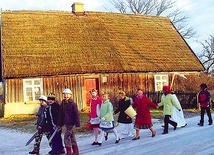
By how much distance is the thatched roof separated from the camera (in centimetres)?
2069

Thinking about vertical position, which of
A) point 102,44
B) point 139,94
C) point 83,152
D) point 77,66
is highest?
point 102,44

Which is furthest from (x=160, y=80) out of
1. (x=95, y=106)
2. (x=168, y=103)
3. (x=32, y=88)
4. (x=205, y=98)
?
(x=95, y=106)

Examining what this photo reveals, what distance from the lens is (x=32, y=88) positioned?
67.4 feet

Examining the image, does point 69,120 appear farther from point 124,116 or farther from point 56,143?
point 124,116

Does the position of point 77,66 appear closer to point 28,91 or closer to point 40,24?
point 28,91

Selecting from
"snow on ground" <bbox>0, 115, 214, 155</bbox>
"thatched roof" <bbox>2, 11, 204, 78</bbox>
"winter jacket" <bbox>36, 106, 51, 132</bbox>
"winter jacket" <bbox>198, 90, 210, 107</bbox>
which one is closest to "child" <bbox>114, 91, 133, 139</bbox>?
"snow on ground" <bbox>0, 115, 214, 155</bbox>

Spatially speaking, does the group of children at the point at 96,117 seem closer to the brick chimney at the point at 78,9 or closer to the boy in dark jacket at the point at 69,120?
the boy in dark jacket at the point at 69,120

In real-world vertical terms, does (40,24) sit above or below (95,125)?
above

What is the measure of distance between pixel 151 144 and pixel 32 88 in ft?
42.2

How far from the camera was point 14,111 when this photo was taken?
65.9 ft

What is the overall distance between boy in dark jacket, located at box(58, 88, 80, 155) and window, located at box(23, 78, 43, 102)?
41.2 ft

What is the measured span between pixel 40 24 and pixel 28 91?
5697 mm

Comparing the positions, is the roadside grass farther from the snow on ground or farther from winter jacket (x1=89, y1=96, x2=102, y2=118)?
winter jacket (x1=89, y1=96, x2=102, y2=118)

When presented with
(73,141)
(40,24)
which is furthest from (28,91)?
(73,141)
